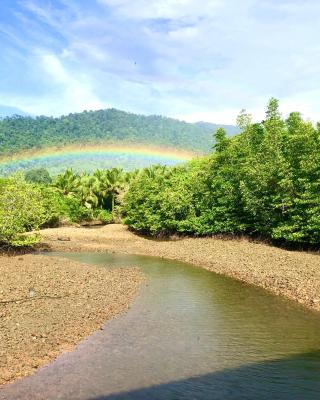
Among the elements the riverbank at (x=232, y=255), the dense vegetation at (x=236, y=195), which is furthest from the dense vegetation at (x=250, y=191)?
the riverbank at (x=232, y=255)

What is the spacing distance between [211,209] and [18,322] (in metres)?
43.8

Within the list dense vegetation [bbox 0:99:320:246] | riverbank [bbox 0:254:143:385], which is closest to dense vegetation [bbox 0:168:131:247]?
dense vegetation [bbox 0:99:320:246]

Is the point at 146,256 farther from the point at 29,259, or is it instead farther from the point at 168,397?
the point at 168,397

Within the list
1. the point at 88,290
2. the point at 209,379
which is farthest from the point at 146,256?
the point at 209,379

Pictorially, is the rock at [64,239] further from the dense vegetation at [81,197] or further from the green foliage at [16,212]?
the green foliage at [16,212]

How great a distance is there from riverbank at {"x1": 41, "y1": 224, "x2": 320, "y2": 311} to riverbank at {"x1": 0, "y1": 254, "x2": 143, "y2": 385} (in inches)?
380

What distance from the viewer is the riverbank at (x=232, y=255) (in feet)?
104

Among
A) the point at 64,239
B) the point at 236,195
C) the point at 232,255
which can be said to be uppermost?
the point at 236,195

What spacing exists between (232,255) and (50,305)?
2523 cm

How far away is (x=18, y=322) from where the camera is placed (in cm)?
2219

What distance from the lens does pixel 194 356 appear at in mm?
19484

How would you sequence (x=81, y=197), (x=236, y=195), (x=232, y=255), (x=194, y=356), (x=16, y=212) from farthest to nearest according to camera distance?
(x=81, y=197), (x=236, y=195), (x=16, y=212), (x=232, y=255), (x=194, y=356)

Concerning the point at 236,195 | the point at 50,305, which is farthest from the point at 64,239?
the point at 50,305

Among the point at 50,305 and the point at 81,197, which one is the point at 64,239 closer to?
the point at 81,197
